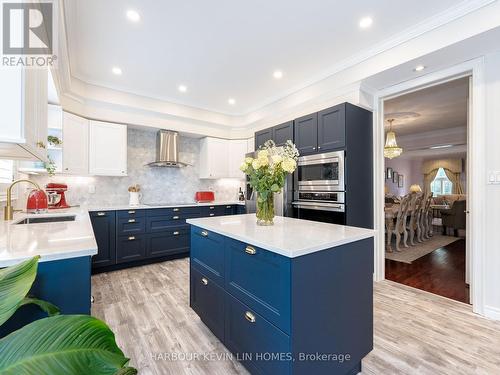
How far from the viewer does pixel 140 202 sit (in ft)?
14.6

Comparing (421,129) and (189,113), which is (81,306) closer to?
(189,113)

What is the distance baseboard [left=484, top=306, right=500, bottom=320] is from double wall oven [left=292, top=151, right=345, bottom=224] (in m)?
1.51

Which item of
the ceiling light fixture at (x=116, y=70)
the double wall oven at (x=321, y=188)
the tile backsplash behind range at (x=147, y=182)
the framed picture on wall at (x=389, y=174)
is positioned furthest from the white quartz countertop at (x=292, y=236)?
the framed picture on wall at (x=389, y=174)

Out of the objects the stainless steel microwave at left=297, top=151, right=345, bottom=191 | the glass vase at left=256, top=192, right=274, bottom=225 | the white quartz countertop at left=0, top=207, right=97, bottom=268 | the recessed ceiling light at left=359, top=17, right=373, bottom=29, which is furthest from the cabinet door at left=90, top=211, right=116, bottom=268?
the recessed ceiling light at left=359, top=17, right=373, bottom=29

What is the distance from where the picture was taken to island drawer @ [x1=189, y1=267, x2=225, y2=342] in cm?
183

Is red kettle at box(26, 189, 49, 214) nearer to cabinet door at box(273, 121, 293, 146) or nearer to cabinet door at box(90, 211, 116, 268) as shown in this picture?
cabinet door at box(90, 211, 116, 268)

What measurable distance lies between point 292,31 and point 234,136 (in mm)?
2959

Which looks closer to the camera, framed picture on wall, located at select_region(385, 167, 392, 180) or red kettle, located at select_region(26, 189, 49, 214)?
red kettle, located at select_region(26, 189, 49, 214)

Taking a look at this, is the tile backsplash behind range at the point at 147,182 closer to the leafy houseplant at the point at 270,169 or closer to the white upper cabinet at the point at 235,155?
the white upper cabinet at the point at 235,155

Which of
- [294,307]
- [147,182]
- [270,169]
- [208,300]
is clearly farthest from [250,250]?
[147,182]

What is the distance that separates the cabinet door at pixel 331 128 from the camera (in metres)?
2.93

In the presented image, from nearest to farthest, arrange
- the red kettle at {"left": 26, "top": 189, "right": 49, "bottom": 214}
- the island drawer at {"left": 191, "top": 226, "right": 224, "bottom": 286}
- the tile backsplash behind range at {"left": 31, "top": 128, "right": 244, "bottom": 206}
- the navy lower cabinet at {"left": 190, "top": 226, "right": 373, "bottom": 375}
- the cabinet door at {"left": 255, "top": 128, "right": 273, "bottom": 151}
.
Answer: the navy lower cabinet at {"left": 190, "top": 226, "right": 373, "bottom": 375} < the island drawer at {"left": 191, "top": 226, "right": 224, "bottom": 286} < the red kettle at {"left": 26, "top": 189, "right": 49, "bottom": 214} < the tile backsplash behind range at {"left": 31, "top": 128, "right": 244, "bottom": 206} < the cabinet door at {"left": 255, "top": 128, "right": 273, "bottom": 151}

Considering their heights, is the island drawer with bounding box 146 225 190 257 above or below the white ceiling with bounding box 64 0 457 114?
below

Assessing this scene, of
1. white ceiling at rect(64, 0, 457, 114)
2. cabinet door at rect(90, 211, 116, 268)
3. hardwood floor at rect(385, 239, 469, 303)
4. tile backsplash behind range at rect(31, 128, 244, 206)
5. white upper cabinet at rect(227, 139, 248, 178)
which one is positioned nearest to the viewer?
white ceiling at rect(64, 0, 457, 114)
